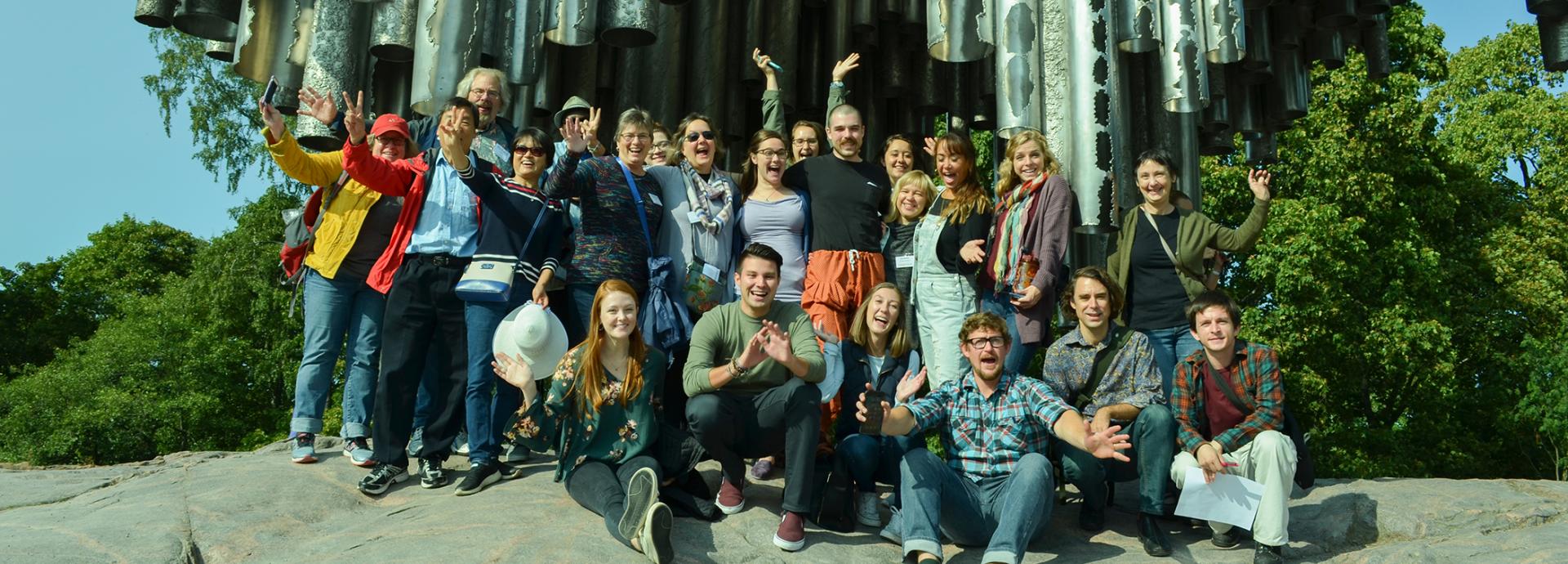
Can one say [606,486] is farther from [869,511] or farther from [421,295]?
[421,295]

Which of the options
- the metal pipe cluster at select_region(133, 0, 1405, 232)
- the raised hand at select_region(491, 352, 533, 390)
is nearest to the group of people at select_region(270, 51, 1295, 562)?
the raised hand at select_region(491, 352, 533, 390)

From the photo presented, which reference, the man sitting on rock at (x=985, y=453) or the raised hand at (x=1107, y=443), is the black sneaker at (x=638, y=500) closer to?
the man sitting on rock at (x=985, y=453)

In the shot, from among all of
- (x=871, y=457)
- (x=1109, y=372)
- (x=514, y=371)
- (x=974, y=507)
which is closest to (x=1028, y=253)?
(x=1109, y=372)

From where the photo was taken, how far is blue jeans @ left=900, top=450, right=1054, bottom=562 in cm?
444

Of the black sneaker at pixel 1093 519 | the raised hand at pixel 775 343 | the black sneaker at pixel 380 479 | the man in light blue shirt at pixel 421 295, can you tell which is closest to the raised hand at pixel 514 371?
the man in light blue shirt at pixel 421 295

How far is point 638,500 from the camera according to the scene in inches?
171

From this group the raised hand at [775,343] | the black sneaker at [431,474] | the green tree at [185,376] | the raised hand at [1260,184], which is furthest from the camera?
the green tree at [185,376]

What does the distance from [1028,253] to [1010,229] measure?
0.16 meters

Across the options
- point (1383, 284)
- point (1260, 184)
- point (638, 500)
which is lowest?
point (638, 500)

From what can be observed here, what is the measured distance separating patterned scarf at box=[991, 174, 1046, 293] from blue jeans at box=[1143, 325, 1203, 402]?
0.74 meters

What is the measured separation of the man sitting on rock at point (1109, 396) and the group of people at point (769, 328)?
0.01 meters

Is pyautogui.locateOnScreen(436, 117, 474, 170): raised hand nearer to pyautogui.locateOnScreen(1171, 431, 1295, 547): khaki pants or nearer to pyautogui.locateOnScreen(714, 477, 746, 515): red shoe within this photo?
pyautogui.locateOnScreen(714, 477, 746, 515): red shoe

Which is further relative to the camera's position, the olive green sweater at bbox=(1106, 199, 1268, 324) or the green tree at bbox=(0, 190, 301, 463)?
the green tree at bbox=(0, 190, 301, 463)

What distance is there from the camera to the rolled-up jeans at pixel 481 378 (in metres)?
5.28
